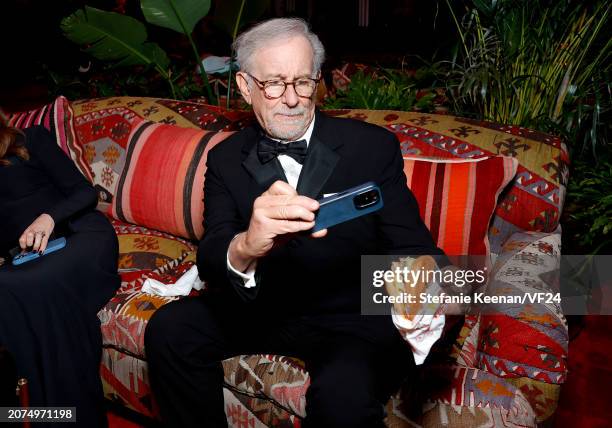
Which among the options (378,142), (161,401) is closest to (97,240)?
(161,401)

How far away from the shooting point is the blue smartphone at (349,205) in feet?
3.24

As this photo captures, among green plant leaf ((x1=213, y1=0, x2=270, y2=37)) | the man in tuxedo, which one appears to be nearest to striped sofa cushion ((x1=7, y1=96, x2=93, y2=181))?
green plant leaf ((x1=213, y1=0, x2=270, y2=37))

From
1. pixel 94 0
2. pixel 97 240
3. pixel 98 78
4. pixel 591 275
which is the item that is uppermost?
pixel 94 0

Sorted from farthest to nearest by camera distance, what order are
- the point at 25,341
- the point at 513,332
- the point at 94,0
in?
the point at 94,0 → the point at 25,341 → the point at 513,332

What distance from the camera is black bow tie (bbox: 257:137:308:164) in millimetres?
1416

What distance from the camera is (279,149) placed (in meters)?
1.43

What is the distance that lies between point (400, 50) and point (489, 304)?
173 inches

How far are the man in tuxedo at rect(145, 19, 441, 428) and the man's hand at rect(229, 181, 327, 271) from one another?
29 centimetres

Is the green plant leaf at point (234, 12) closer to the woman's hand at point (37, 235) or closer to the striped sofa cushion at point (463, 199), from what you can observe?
the woman's hand at point (37, 235)

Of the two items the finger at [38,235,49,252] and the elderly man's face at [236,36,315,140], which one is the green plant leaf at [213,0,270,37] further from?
the finger at [38,235,49,252]

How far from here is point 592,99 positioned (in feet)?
6.80

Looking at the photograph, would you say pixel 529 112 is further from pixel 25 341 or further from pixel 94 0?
pixel 94 0

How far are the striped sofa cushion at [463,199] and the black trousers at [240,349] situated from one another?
35 centimetres

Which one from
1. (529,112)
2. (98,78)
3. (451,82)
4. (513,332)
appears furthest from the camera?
(98,78)
